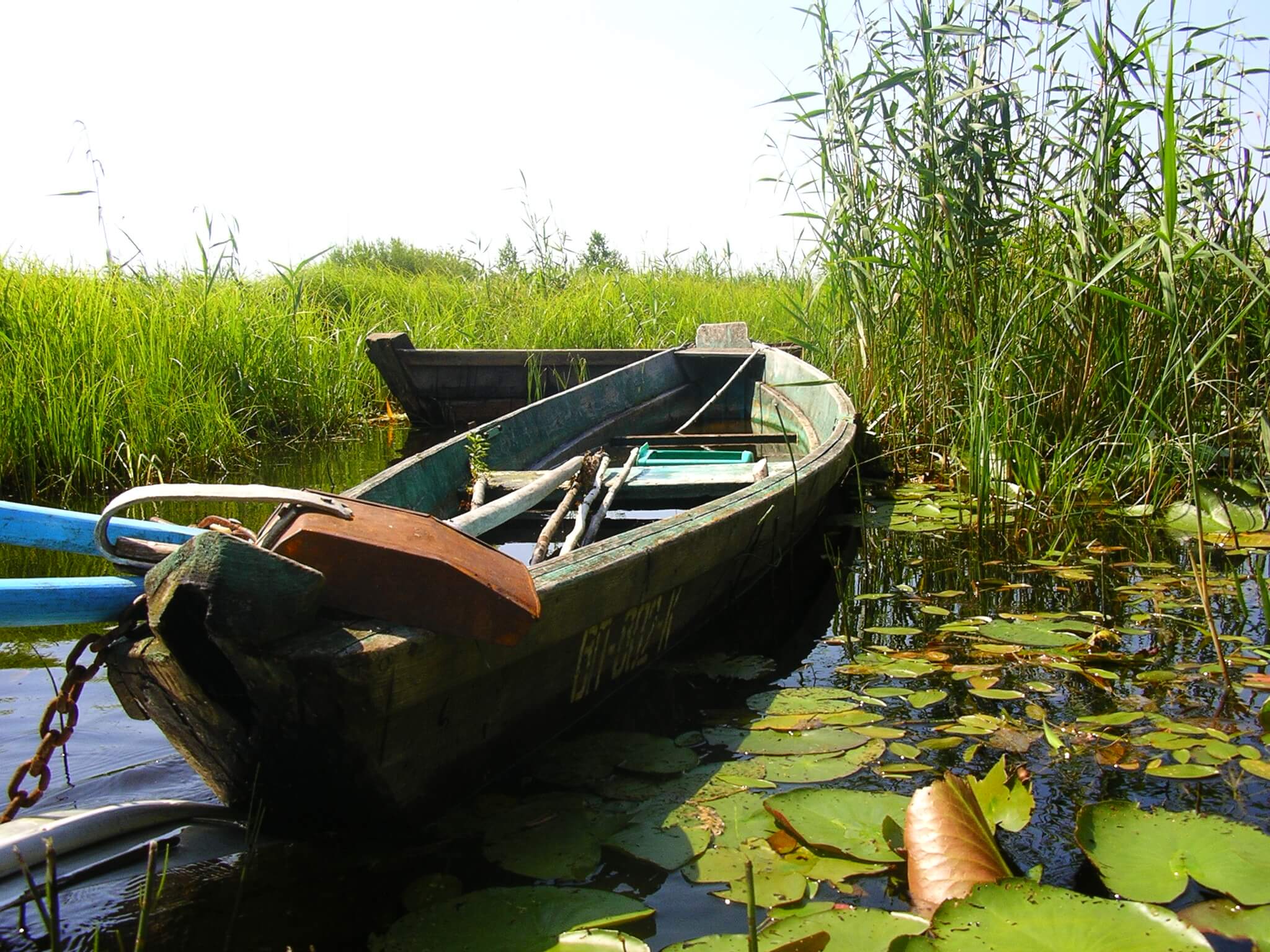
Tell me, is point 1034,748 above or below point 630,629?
below

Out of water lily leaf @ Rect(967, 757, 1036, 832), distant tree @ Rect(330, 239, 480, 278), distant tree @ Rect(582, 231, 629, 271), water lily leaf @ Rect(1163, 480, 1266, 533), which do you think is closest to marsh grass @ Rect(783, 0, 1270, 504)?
water lily leaf @ Rect(1163, 480, 1266, 533)

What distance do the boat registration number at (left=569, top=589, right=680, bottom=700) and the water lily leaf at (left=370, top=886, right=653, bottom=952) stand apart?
22.7 inches

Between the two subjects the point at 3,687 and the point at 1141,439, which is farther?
the point at 1141,439

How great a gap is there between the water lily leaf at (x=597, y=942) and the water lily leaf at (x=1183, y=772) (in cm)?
103

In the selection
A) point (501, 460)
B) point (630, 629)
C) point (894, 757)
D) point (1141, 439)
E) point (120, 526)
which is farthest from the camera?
point (501, 460)

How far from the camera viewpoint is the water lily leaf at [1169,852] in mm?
1327

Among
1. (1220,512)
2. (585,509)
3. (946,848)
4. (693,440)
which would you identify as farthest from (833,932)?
(693,440)

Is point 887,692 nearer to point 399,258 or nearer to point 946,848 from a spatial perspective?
point 946,848

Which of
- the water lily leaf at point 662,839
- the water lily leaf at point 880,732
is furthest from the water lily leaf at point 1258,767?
the water lily leaf at point 662,839

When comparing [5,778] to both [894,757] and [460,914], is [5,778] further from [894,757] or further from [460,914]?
[894,757]

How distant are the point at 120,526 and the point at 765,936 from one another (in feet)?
3.64

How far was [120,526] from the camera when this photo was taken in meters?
1.52

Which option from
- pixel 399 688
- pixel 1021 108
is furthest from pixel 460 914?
pixel 1021 108

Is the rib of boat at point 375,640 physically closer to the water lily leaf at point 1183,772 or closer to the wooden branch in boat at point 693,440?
the water lily leaf at point 1183,772
